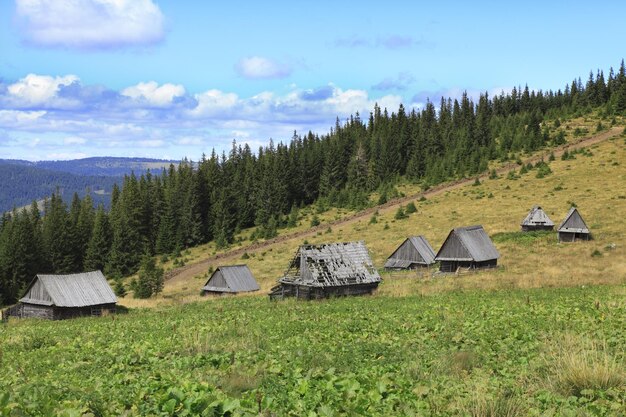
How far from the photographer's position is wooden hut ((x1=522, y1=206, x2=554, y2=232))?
6116 centimetres

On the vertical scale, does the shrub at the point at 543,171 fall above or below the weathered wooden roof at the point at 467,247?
above

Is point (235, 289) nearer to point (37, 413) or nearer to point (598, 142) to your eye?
point (37, 413)

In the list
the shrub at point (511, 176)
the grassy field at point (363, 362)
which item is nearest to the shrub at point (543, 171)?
the shrub at point (511, 176)

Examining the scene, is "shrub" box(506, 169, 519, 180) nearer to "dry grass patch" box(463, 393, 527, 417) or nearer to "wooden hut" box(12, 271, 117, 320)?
→ "wooden hut" box(12, 271, 117, 320)

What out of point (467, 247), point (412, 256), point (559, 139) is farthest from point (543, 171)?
point (467, 247)

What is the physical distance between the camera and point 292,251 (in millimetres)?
76875

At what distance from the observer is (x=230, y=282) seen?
173ft

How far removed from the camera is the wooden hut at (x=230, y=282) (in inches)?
2068

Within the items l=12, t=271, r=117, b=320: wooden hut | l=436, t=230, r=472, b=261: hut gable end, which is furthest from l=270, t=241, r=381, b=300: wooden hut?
l=12, t=271, r=117, b=320: wooden hut

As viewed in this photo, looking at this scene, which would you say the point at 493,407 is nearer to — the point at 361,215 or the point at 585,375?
the point at 585,375

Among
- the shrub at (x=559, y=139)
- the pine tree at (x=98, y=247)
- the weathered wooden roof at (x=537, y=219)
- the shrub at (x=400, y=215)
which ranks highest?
the shrub at (x=559, y=139)

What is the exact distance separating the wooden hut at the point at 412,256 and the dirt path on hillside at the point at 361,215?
100ft

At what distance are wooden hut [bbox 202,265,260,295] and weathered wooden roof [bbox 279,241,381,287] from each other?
506 inches

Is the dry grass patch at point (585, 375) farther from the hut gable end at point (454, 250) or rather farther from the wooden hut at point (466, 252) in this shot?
the hut gable end at point (454, 250)
